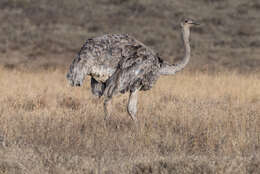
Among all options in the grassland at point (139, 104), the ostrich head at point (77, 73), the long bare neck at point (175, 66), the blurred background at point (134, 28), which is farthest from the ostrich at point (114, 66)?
the blurred background at point (134, 28)

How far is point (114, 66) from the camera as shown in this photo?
28.8 ft

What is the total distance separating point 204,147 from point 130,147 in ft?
2.90

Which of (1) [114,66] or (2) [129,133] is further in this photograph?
(1) [114,66]

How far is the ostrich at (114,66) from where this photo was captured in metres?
8.60

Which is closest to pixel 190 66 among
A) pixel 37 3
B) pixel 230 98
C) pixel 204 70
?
pixel 204 70

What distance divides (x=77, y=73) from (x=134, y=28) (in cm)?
1690

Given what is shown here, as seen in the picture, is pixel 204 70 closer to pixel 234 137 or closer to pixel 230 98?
pixel 230 98

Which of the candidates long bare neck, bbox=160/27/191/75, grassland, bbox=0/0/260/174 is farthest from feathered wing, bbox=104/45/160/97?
grassland, bbox=0/0/260/174

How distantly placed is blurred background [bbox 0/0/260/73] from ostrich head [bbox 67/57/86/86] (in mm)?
8428

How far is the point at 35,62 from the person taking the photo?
18.7m

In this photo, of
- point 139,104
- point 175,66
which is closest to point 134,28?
point 139,104

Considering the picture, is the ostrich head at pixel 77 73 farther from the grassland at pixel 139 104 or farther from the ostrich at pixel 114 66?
the grassland at pixel 139 104

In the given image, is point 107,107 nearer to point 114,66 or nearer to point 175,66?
point 114,66

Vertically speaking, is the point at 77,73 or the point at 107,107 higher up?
the point at 77,73
